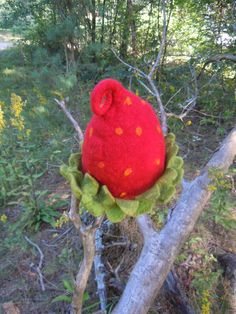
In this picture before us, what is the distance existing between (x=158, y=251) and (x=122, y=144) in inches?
37.0

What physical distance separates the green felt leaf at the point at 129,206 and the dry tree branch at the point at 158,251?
78 centimetres

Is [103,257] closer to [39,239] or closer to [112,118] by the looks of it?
[39,239]

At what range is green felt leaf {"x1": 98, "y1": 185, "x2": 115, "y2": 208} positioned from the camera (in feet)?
2.94

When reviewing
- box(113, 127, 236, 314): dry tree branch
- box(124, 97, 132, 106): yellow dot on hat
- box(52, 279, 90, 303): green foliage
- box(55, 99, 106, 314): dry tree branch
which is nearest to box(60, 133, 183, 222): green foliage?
box(55, 99, 106, 314): dry tree branch

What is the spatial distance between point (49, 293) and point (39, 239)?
1.82 ft

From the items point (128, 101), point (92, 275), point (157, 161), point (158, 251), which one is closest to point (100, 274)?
point (92, 275)

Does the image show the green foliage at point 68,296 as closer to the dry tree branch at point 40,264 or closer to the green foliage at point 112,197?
the dry tree branch at point 40,264

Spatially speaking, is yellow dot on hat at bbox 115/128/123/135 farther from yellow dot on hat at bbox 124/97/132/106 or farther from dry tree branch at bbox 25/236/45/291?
dry tree branch at bbox 25/236/45/291

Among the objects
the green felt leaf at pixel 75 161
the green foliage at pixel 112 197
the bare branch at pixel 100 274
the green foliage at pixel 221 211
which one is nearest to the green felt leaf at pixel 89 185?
the green foliage at pixel 112 197

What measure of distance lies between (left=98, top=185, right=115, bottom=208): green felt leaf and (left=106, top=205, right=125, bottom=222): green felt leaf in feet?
0.05

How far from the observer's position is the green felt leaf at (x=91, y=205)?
0.90 m

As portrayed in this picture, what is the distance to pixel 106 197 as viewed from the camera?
0.91 meters

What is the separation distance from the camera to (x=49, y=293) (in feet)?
7.12

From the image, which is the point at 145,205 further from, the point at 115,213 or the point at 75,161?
the point at 75,161
